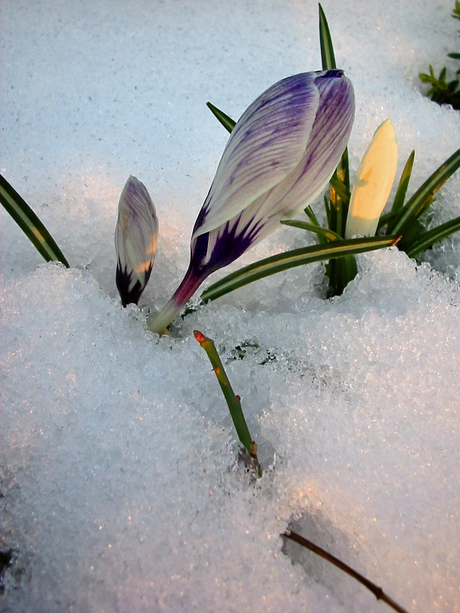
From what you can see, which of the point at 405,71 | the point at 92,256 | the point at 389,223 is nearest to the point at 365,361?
the point at 389,223

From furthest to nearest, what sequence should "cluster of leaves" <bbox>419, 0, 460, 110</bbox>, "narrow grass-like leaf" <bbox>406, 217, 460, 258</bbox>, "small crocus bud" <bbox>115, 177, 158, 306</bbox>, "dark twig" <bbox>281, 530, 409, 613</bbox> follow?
1. "cluster of leaves" <bbox>419, 0, 460, 110</bbox>
2. "narrow grass-like leaf" <bbox>406, 217, 460, 258</bbox>
3. "small crocus bud" <bbox>115, 177, 158, 306</bbox>
4. "dark twig" <bbox>281, 530, 409, 613</bbox>

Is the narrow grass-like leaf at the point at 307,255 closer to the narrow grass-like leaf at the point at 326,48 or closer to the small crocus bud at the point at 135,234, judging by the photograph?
the small crocus bud at the point at 135,234

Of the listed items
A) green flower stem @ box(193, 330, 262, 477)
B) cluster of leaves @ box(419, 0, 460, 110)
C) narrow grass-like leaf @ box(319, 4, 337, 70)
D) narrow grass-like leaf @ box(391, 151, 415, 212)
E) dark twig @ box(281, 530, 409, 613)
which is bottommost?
dark twig @ box(281, 530, 409, 613)

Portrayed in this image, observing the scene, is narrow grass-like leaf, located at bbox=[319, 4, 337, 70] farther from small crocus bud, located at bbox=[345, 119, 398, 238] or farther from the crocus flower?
the crocus flower

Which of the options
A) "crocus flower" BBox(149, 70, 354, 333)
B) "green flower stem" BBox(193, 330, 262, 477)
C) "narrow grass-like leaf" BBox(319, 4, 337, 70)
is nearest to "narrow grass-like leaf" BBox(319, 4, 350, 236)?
"narrow grass-like leaf" BBox(319, 4, 337, 70)

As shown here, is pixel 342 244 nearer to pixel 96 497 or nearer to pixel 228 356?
pixel 228 356

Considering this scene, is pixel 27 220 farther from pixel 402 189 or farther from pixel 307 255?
pixel 402 189

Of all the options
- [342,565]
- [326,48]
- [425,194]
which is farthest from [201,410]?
[326,48]
